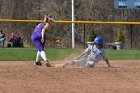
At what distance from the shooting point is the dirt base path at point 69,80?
9.41 m

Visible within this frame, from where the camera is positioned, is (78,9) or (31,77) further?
(78,9)

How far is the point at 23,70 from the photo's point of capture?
467 inches

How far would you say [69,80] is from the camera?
10516 millimetres

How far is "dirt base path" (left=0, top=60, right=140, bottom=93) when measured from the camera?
9406 mm

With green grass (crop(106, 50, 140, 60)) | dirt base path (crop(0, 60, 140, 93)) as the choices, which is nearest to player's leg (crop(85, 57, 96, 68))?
dirt base path (crop(0, 60, 140, 93))

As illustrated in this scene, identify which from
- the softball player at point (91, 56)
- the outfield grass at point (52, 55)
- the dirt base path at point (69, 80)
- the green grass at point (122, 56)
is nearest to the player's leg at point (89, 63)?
the softball player at point (91, 56)

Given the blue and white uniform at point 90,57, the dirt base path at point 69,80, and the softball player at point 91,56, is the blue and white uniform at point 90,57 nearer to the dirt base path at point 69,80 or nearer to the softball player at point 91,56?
the softball player at point 91,56

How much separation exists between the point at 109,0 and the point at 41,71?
97.2 feet

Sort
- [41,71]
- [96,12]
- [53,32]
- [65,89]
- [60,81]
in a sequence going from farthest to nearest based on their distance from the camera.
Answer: [96,12] < [53,32] < [41,71] < [60,81] < [65,89]

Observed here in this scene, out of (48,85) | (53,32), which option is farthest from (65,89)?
(53,32)

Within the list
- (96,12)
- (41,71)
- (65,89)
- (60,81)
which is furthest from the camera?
(96,12)

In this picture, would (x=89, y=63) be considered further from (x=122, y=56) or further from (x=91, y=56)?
(x=122, y=56)

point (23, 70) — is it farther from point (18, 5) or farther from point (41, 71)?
point (18, 5)

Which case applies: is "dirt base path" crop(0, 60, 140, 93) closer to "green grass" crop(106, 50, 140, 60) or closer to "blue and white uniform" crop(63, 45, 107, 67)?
"blue and white uniform" crop(63, 45, 107, 67)
